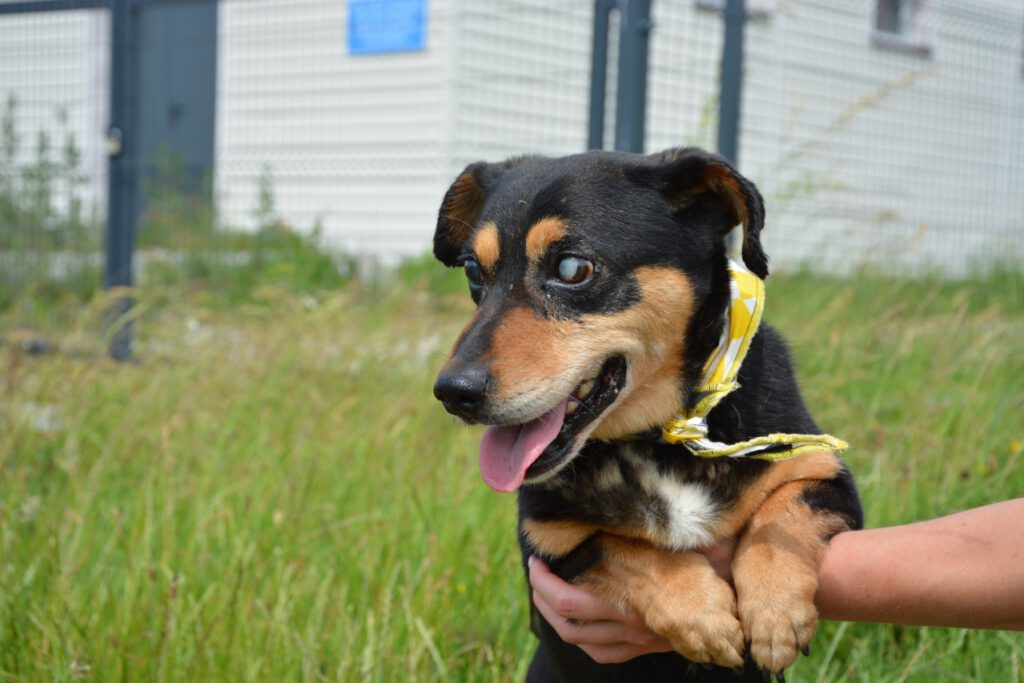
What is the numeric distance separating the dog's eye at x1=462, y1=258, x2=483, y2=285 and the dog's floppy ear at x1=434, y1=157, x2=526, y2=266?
0.72ft

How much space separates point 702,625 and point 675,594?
84 millimetres

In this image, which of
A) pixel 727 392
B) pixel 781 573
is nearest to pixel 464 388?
pixel 727 392

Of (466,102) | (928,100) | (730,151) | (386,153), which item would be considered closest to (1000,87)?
(928,100)

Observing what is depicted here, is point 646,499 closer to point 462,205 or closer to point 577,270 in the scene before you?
point 577,270

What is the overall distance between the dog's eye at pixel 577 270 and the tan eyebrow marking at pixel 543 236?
59 millimetres

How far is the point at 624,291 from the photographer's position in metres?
2.30

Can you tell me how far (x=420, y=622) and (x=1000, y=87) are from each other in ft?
22.8

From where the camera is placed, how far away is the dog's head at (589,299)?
2.11 metres

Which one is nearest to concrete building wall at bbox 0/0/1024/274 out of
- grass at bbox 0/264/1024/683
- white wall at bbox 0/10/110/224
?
white wall at bbox 0/10/110/224

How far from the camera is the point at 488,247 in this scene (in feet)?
7.88

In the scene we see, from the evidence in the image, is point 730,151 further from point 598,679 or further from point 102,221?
point 102,221

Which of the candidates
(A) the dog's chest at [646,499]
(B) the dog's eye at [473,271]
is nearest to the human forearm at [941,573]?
(A) the dog's chest at [646,499]

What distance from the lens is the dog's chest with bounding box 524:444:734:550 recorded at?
7.17ft

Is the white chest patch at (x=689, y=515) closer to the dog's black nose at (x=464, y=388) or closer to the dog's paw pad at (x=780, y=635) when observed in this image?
the dog's paw pad at (x=780, y=635)
